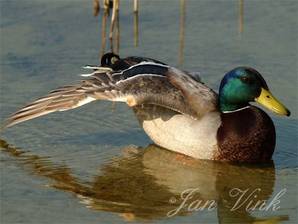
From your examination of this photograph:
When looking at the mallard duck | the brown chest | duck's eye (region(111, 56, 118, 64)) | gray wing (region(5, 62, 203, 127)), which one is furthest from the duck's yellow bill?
duck's eye (region(111, 56, 118, 64))

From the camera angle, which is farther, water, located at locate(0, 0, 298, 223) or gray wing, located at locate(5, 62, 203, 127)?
gray wing, located at locate(5, 62, 203, 127)

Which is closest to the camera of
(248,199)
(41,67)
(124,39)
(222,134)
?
(248,199)

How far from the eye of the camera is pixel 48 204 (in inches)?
343

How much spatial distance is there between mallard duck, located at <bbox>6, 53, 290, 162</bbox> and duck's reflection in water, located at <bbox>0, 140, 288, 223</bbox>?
17 cm

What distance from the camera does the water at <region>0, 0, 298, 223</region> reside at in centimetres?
874

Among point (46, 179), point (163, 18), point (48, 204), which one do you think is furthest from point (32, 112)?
point (163, 18)

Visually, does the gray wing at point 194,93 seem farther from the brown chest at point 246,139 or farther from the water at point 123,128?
the water at point 123,128

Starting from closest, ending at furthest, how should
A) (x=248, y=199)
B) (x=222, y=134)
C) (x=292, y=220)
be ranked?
1. (x=292, y=220)
2. (x=248, y=199)
3. (x=222, y=134)

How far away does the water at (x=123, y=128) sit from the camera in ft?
28.7

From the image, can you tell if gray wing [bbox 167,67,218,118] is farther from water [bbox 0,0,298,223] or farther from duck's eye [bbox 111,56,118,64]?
duck's eye [bbox 111,56,118,64]

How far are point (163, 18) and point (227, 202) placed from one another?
481cm

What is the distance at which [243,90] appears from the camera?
9.99 m

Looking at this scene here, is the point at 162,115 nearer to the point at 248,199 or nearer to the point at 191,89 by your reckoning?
the point at 191,89

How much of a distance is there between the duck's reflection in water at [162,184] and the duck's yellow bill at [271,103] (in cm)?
53
